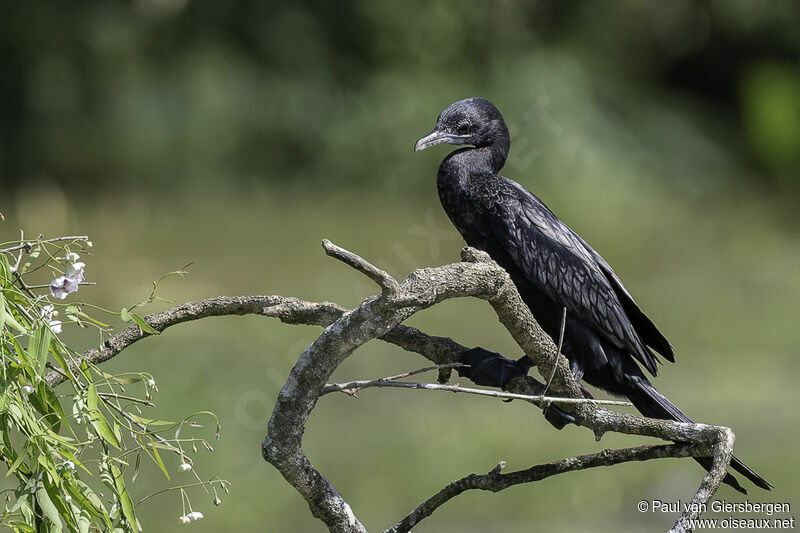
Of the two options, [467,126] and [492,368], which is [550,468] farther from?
[467,126]

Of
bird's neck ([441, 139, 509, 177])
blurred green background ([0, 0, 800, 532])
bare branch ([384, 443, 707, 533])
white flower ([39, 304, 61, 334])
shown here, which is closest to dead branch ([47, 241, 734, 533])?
bare branch ([384, 443, 707, 533])

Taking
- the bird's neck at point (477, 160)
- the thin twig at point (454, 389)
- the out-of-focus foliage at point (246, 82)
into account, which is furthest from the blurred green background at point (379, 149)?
the thin twig at point (454, 389)

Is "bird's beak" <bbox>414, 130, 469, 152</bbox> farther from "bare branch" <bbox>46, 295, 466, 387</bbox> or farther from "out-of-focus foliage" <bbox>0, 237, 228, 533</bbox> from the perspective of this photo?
"out-of-focus foliage" <bbox>0, 237, 228, 533</bbox>

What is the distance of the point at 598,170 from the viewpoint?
5727 mm

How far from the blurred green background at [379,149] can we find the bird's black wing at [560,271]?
A: 9.43 feet

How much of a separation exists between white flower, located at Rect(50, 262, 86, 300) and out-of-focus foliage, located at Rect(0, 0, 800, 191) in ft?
14.7

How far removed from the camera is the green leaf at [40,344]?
110cm

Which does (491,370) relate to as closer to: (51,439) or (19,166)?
(51,439)

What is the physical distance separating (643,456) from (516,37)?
484 centimetres

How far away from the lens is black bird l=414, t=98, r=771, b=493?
6.12ft

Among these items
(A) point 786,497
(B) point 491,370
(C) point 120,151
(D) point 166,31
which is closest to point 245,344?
(C) point 120,151

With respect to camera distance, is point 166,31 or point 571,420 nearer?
point 571,420

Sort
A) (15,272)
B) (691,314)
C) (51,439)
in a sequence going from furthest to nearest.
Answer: (691,314) < (15,272) < (51,439)

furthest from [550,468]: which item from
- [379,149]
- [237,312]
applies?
[379,149]
